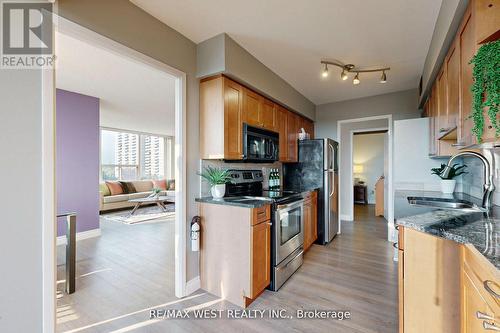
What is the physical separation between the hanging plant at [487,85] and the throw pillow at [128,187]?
789cm

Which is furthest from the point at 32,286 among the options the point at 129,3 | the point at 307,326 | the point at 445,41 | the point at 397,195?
the point at 397,195

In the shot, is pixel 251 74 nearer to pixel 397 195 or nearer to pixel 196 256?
pixel 196 256

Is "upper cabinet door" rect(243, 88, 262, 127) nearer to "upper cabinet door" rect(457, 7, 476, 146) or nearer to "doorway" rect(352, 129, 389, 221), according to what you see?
"upper cabinet door" rect(457, 7, 476, 146)

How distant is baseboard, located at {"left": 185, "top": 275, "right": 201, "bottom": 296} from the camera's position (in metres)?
2.25

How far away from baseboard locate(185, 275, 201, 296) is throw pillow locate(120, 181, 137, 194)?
5.78m

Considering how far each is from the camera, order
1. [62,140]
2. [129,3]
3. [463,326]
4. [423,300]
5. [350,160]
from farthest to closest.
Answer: [350,160]
[62,140]
[129,3]
[423,300]
[463,326]

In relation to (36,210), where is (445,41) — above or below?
above

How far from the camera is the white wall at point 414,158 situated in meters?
2.96

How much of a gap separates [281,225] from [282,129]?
171 centimetres

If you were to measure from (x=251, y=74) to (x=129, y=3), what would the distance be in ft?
4.37

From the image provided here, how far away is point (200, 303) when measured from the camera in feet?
6.88

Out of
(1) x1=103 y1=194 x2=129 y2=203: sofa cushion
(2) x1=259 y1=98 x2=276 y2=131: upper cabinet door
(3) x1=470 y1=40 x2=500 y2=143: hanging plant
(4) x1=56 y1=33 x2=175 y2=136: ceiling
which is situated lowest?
(1) x1=103 y1=194 x2=129 y2=203: sofa cushion

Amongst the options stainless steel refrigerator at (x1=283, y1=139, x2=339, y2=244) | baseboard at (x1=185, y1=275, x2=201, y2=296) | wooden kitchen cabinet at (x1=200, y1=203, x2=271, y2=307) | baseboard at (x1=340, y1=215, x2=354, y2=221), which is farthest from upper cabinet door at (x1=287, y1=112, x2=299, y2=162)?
baseboard at (x1=340, y1=215, x2=354, y2=221)

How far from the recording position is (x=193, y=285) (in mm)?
2301
